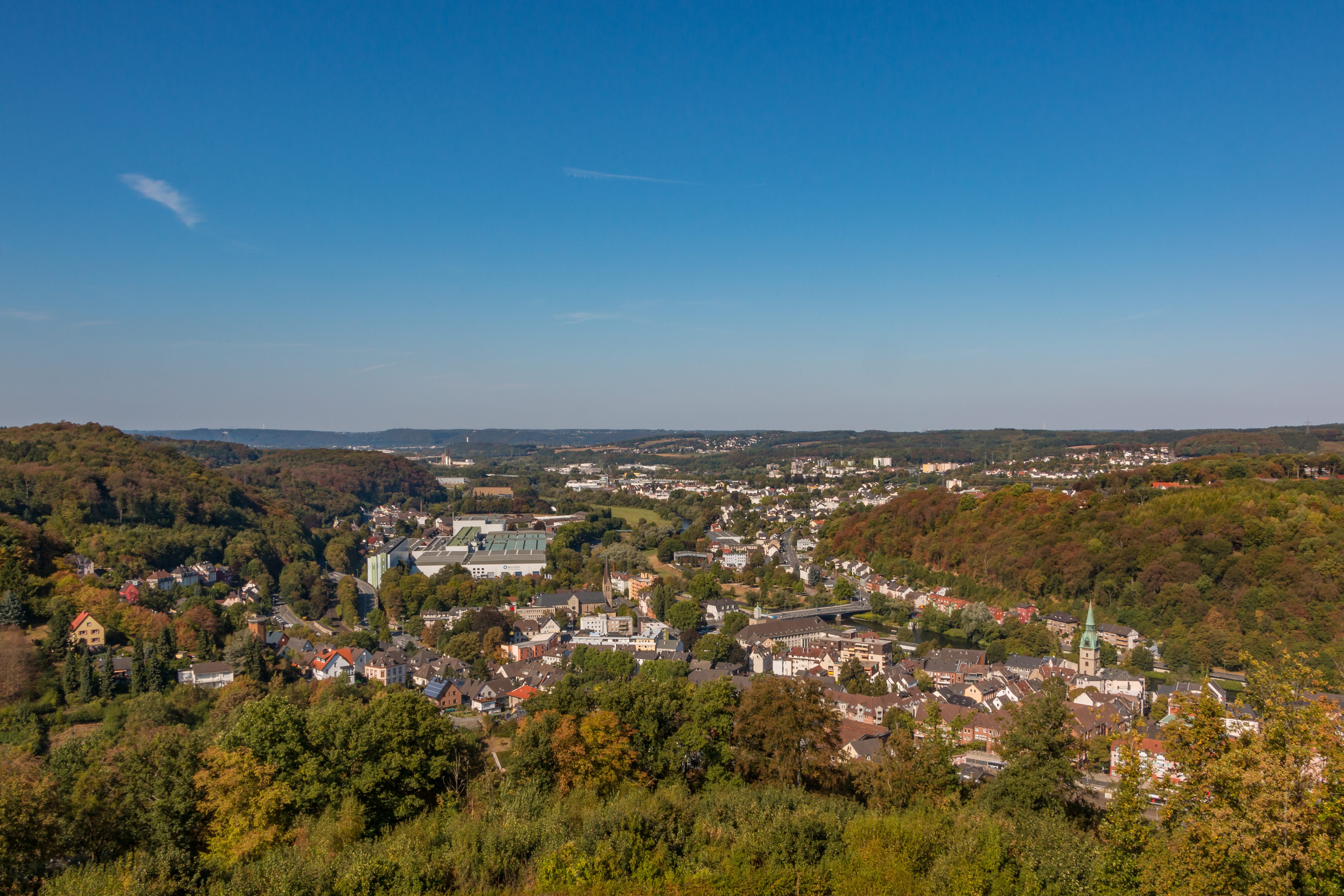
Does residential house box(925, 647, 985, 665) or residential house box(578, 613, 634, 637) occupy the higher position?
residential house box(925, 647, 985, 665)

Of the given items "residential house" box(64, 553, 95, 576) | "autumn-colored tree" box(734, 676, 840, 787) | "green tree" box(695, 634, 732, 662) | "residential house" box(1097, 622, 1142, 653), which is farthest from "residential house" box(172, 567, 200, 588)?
"residential house" box(1097, 622, 1142, 653)

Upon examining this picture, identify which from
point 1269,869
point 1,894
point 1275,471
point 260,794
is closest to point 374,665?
point 260,794

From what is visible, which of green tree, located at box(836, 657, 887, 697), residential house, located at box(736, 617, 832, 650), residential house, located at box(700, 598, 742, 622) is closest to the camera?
green tree, located at box(836, 657, 887, 697)

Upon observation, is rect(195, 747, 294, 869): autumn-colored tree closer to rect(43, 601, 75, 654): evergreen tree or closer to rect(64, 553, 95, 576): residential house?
rect(43, 601, 75, 654): evergreen tree

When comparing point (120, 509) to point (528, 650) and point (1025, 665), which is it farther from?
point (1025, 665)

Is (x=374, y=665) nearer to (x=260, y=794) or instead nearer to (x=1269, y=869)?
(x=260, y=794)

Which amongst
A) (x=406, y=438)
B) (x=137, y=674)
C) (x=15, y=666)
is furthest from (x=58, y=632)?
(x=406, y=438)
